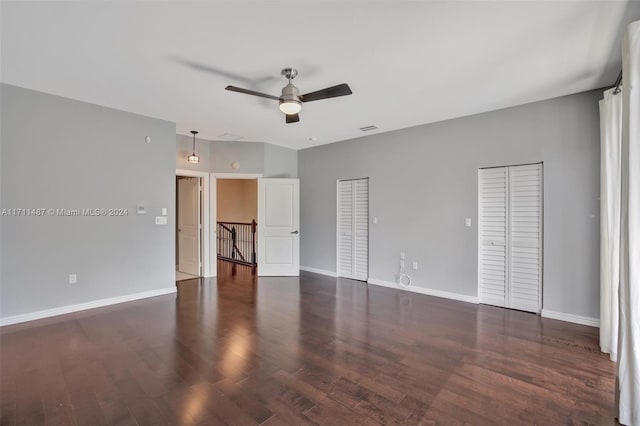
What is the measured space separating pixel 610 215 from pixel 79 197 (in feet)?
20.4

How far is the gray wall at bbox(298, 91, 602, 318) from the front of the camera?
3.57 m

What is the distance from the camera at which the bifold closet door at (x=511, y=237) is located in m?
3.96

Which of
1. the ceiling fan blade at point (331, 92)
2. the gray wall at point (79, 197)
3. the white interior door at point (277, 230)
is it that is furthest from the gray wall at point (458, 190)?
the gray wall at point (79, 197)

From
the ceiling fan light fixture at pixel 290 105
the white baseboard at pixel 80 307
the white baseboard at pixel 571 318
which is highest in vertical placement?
the ceiling fan light fixture at pixel 290 105

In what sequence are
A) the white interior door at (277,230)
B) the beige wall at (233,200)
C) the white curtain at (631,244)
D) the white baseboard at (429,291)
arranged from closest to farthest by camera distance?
the white curtain at (631,244), the white baseboard at (429,291), the white interior door at (277,230), the beige wall at (233,200)

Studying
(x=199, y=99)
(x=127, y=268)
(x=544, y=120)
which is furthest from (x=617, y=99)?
(x=127, y=268)

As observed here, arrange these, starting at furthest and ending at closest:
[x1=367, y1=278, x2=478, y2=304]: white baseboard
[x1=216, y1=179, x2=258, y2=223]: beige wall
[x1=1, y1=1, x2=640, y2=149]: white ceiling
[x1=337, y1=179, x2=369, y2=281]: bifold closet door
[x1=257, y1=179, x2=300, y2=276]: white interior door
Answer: [x1=216, y1=179, x2=258, y2=223]: beige wall < [x1=257, y1=179, x2=300, y2=276]: white interior door < [x1=337, y1=179, x2=369, y2=281]: bifold closet door < [x1=367, y1=278, x2=478, y2=304]: white baseboard < [x1=1, y1=1, x2=640, y2=149]: white ceiling

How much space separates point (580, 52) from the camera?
267 centimetres

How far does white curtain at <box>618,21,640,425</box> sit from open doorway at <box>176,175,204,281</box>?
19.7 ft

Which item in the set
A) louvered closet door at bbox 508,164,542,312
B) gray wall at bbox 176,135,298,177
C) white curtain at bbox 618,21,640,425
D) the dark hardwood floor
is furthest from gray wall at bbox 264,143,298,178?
white curtain at bbox 618,21,640,425

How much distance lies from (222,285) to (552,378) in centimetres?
477

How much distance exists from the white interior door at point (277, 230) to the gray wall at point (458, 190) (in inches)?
22.7

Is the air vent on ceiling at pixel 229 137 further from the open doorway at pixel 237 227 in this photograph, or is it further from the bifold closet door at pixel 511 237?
the bifold closet door at pixel 511 237

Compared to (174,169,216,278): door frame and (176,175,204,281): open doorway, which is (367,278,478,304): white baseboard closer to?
(174,169,216,278): door frame
